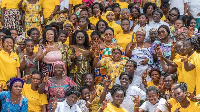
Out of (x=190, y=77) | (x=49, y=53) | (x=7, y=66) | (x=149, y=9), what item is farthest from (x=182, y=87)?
(x=149, y=9)

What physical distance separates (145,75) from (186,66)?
159 cm

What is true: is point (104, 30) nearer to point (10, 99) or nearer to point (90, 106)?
point (90, 106)

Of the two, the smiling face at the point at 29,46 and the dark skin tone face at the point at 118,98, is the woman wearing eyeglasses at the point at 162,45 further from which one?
the smiling face at the point at 29,46

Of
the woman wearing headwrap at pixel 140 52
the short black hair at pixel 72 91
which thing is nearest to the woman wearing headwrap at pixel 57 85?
the short black hair at pixel 72 91

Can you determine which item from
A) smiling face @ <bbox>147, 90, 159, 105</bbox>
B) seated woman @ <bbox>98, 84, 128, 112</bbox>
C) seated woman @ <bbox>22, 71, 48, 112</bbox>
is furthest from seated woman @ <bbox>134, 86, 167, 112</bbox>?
seated woman @ <bbox>22, 71, 48, 112</bbox>

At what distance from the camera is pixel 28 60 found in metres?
11.0

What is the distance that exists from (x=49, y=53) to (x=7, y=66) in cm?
103

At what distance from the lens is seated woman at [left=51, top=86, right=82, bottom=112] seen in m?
9.48

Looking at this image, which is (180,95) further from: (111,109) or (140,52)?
(140,52)

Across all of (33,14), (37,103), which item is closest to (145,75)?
(37,103)

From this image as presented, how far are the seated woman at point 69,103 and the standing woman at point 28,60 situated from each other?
1.50m

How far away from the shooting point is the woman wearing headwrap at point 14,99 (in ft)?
30.5

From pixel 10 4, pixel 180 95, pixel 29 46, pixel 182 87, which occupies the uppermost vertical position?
pixel 10 4

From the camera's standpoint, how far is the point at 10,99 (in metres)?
9.34
